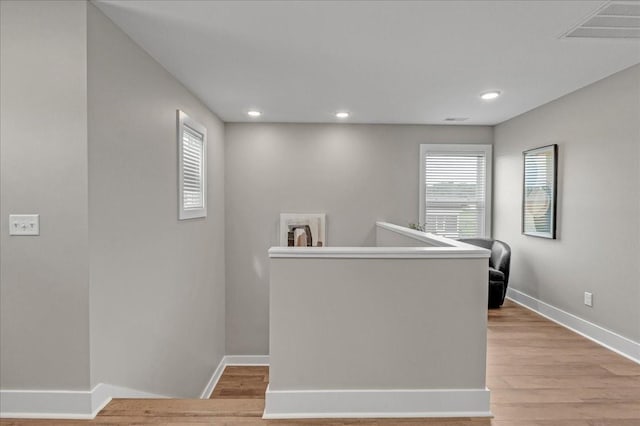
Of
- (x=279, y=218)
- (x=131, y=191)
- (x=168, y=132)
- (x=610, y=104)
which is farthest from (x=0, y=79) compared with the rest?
(x=610, y=104)

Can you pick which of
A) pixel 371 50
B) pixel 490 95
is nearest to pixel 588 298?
pixel 490 95

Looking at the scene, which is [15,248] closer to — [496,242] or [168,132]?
[168,132]

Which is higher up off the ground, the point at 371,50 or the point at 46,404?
the point at 371,50

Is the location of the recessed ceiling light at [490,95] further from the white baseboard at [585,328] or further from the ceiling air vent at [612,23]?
the white baseboard at [585,328]

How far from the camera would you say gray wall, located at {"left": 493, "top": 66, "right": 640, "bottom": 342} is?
3070 millimetres

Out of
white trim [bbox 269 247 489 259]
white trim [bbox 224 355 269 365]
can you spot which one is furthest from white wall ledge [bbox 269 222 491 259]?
white trim [bbox 224 355 269 365]

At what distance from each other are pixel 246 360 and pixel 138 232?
10.5 ft

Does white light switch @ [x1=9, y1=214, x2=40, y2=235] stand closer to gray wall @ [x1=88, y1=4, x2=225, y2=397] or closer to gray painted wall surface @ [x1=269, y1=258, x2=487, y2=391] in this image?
gray wall @ [x1=88, y1=4, x2=225, y2=397]

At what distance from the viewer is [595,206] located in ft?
11.3

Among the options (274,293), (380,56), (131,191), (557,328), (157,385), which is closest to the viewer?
(274,293)

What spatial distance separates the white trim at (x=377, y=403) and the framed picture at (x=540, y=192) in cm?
253

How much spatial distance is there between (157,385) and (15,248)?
1.56 meters

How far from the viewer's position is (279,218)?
Result: 17.2 feet

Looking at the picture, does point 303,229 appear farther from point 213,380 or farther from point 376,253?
point 376,253
